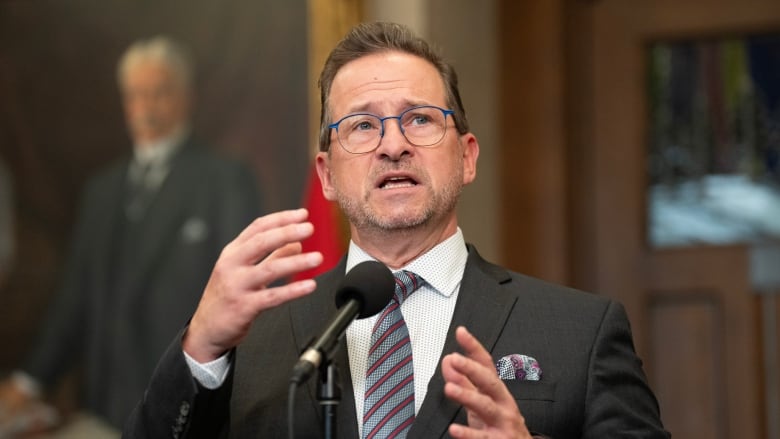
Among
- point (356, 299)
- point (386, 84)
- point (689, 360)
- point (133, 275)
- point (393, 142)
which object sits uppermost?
point (386, 84)

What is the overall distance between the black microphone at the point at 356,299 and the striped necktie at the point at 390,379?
0.27 meters

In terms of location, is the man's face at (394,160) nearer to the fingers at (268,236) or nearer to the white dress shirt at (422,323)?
the white dress shirt at (422,323)

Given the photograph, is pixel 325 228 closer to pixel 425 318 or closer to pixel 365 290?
pixel 425 318

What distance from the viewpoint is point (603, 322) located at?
237 cm

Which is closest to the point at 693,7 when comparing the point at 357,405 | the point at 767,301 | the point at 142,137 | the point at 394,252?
the point at 767,301

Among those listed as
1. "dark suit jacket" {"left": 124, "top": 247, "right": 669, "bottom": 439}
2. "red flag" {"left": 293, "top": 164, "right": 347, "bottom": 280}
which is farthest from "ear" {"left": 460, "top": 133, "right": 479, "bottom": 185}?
"red flag" {"left": 293, "top": 164, "right": 347, "bottom": 280}

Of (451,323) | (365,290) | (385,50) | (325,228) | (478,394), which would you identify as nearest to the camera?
(478,394)

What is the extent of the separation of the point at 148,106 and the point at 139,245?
0.55 metres

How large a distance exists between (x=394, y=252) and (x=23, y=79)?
2813 millimetres

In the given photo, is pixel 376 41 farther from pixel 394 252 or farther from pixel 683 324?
pixel 683 324

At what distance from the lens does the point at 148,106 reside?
4.72 metres

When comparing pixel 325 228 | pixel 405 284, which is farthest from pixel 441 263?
pixel 325 228

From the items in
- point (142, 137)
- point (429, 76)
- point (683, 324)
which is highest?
point (429, 76)

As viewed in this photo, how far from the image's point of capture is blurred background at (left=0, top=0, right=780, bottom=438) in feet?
15.0
